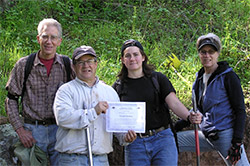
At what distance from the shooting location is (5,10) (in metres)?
8.24

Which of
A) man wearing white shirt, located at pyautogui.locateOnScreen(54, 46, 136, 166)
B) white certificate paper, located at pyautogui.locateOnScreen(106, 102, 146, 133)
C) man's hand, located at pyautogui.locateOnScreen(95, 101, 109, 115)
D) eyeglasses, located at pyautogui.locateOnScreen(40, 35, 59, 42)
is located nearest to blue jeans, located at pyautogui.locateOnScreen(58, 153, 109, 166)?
man wearing white shirt, located at pyautogui.locateOnScreen(54, 46, 136, 166)

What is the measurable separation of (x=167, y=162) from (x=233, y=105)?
1.06m

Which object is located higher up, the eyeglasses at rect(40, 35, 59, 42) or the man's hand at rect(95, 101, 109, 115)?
the eyeglasses at rect(40, 35, 59, 42)

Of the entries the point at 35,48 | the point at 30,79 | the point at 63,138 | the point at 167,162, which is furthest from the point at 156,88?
the point at 35,48

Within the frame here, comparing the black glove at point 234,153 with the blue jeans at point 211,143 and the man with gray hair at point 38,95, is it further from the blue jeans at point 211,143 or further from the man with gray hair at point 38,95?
the man with gray hair at point 38,95

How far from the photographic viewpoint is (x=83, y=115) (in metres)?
3.39

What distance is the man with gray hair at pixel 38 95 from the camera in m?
3.86

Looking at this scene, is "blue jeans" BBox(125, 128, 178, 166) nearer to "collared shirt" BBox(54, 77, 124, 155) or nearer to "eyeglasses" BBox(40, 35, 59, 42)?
"collared shirt" BBox(54, 77, 124, 155)

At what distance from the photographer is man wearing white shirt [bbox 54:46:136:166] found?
133 inches

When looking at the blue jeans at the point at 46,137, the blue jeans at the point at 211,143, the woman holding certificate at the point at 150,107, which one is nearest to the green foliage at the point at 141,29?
the blue jeans at the point at 211,143

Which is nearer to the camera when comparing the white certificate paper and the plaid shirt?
the white certificate paper

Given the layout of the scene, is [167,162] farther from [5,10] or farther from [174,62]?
[5,10]

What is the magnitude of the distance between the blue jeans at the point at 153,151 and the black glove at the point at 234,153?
2.16 feet

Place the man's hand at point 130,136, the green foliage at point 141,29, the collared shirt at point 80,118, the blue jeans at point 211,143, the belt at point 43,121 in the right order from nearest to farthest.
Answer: the collared shirt at point 80,118 → the man's hand at point 130,136 → the belt at point 43,121 → the blue jeans at point 211,143 → the green foliage at point 141,29
